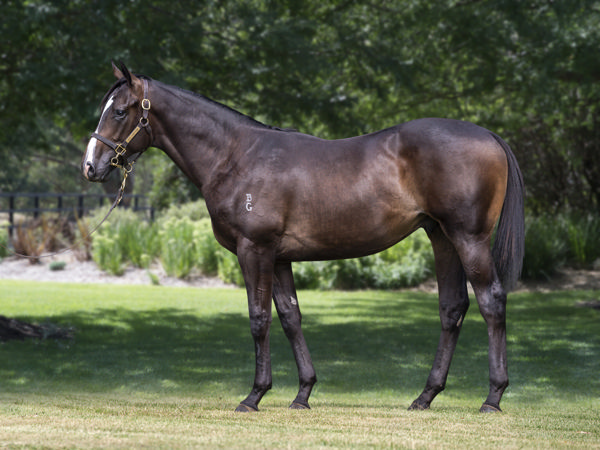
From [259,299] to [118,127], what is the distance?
1.66m

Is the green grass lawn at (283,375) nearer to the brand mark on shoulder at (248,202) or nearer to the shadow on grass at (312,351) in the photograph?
the shadow on grass at (312,351)

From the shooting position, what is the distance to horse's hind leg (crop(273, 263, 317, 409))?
597 cm

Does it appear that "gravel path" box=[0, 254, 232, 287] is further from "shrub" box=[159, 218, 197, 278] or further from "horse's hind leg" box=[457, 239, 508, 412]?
"horse's hind leg" box=[457, 239, 508, 412]

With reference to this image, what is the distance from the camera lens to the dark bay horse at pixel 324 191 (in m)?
5.66

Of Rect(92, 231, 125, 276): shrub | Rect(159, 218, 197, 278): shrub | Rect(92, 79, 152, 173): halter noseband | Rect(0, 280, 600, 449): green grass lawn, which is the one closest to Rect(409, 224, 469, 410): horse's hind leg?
Rect(0, 280, 600, 449): green grass lawn

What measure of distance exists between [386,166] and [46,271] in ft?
53.1

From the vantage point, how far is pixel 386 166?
5.71 meters

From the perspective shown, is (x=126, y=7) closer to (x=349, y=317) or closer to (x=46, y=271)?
(x=349, y=317)

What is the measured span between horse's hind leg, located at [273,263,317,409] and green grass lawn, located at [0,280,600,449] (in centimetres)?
22

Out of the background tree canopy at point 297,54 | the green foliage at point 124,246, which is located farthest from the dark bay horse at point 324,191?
the green foliage at point 124,246

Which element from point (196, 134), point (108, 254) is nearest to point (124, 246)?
point (108, 254)

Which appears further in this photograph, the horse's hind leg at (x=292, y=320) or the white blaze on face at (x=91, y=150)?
the horse's hind leg at (x=292, y=320)

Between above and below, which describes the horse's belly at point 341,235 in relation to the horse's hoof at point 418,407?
above

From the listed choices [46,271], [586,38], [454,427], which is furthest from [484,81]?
[46,271]
